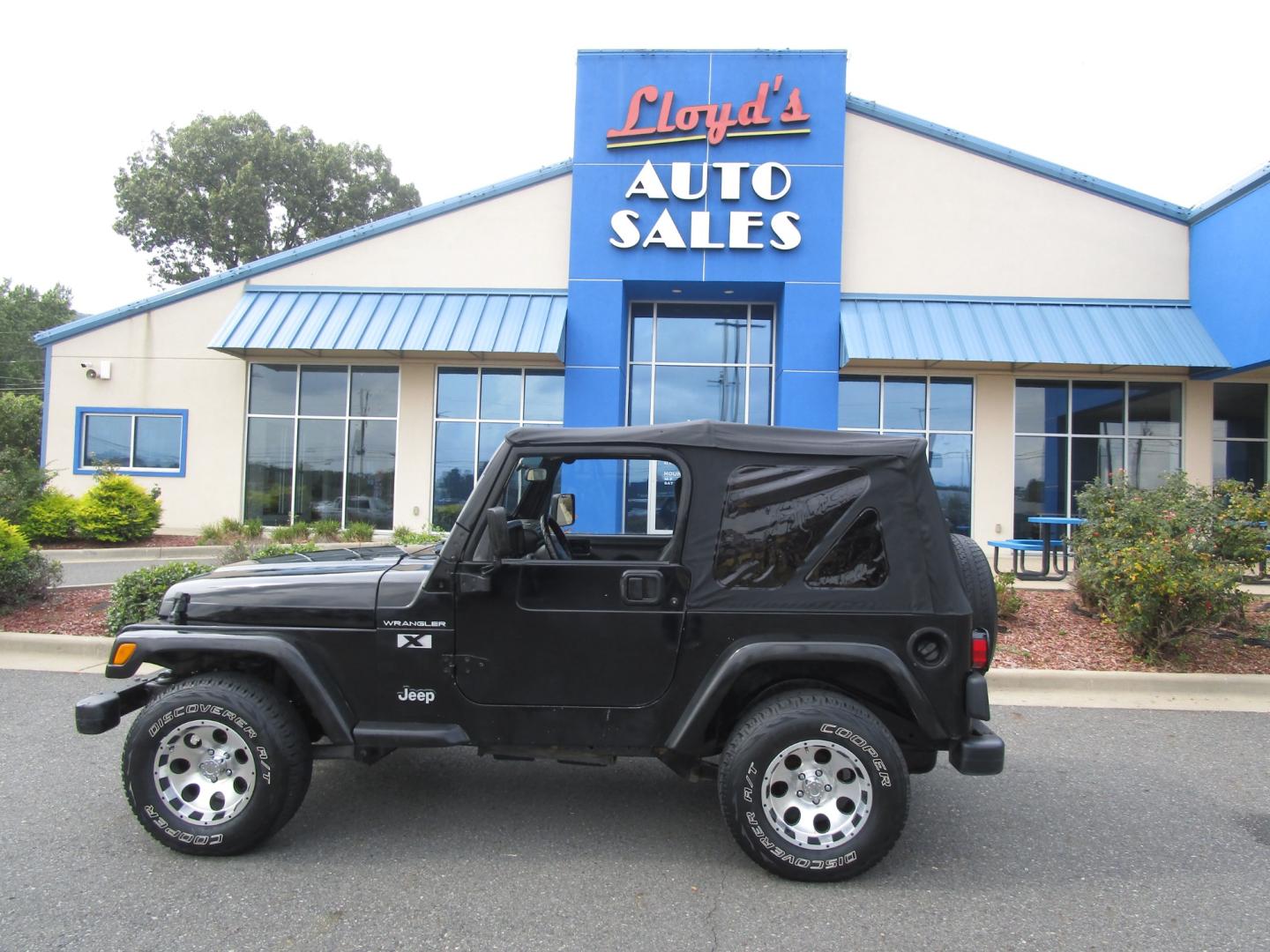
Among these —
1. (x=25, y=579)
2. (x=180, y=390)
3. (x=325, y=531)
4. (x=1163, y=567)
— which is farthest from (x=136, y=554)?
(x=1163, y=567)

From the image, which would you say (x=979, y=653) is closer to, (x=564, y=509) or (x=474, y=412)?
(x=564, y=509)

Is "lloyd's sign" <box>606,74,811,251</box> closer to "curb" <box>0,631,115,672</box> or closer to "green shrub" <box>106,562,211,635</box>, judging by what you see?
"green shrub" <box>106,562,211,635</box>

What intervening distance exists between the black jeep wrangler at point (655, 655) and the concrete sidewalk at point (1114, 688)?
3435 millimetres

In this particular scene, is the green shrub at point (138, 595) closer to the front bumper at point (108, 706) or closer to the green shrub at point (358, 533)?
the front bumper at point (108, 706)

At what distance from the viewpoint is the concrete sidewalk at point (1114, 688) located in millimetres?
6195

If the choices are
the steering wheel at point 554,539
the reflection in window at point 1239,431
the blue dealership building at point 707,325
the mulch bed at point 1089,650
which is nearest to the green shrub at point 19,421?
the blue dealership building at point 707,325

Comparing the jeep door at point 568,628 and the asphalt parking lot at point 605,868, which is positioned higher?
the jeep door at point 568,628

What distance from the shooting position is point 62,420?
15.9m

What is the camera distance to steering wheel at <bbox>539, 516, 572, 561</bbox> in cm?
386

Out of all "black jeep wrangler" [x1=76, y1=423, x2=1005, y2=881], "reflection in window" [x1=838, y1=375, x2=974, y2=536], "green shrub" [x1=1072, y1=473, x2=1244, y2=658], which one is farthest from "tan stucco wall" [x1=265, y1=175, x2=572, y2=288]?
"black jeep wrangler" [x1=76, y1=423, x2=1005, y2=881]

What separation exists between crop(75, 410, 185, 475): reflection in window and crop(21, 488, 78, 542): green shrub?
6.44ft

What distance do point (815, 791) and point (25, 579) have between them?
27.7ft

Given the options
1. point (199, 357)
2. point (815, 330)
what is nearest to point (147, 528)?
point (199, 357)

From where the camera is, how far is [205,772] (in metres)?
3.38
